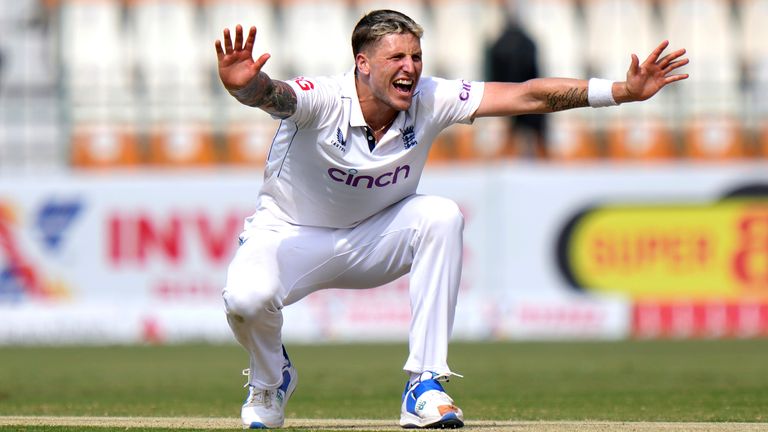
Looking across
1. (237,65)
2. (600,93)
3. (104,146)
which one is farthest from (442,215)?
(104,146)

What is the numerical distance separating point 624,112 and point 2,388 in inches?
388

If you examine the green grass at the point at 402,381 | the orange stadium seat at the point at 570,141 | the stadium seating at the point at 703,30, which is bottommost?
the green grass at the point at 402,381

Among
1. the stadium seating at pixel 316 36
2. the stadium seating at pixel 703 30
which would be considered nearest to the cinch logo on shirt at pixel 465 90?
the stadium seating at pixel 703 30

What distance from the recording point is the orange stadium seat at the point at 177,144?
17484 millimetres

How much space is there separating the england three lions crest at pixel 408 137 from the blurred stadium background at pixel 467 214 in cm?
899

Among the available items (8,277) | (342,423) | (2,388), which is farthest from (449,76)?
(342,423)

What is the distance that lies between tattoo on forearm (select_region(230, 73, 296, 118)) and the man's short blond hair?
486mm

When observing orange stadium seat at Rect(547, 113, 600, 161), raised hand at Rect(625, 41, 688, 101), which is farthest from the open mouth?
orange stadium seat at Rect(547, 113, 600, 161)

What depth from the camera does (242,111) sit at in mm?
18125

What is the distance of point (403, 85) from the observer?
6.34m

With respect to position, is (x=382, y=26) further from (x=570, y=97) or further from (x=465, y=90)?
(x=570, y=97)

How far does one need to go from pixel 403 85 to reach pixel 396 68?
82 mm

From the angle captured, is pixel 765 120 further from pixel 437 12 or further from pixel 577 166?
pixel 437 12

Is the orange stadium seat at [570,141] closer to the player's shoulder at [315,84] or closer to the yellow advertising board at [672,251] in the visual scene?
the yellow advertising board at [672,251]
